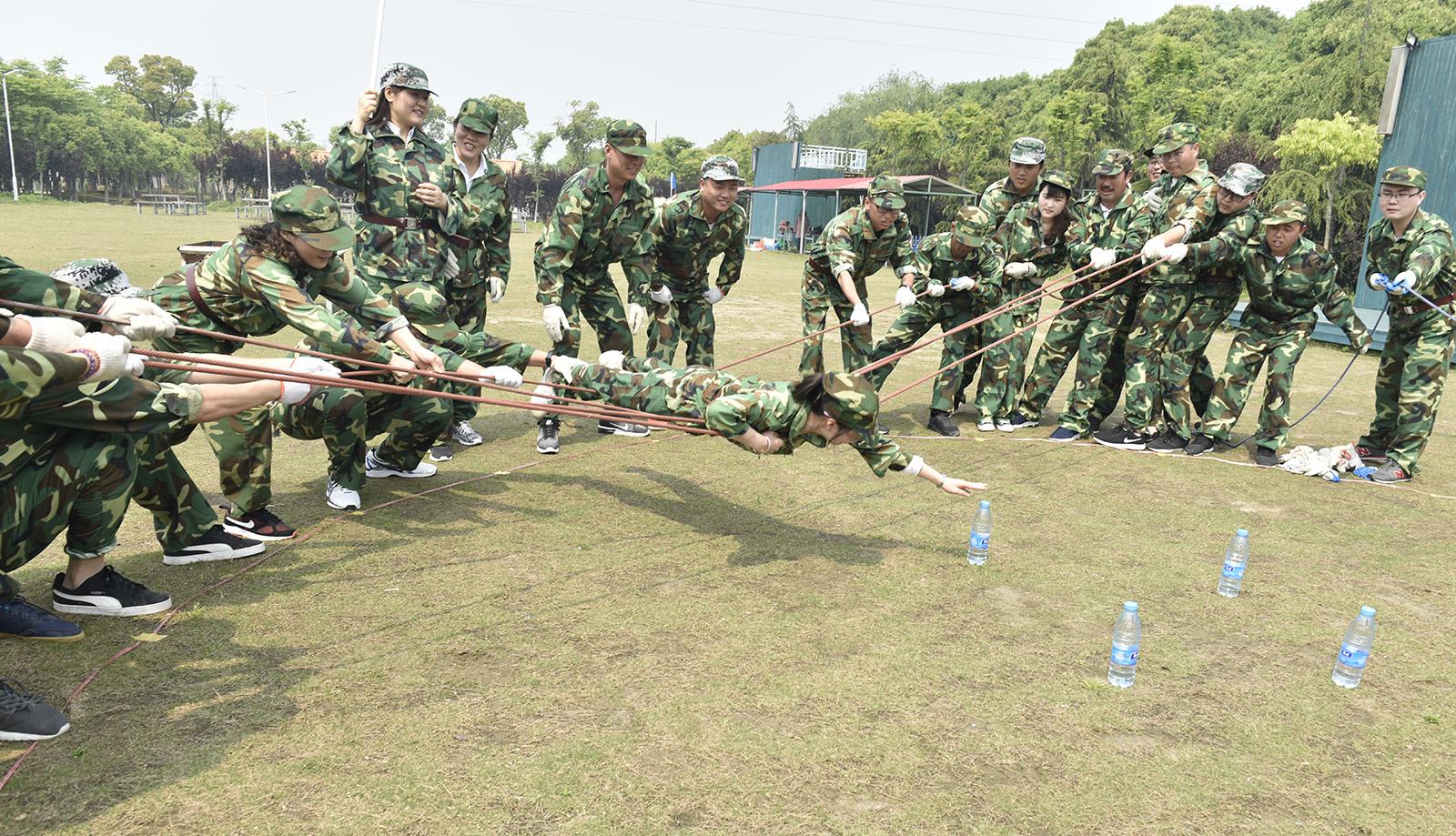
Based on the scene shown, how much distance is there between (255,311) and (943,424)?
5.61 meters

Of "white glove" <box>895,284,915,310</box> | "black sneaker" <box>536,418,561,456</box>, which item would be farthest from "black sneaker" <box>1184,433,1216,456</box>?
"black sneaker" <box>536,418,561,456</box>

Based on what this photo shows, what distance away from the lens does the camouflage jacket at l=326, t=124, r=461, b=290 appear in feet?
21.7

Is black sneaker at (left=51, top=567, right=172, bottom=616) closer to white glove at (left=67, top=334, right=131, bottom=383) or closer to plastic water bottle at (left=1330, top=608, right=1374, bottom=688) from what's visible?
white glove at (left=67, top=334, right=131, bottom=383)

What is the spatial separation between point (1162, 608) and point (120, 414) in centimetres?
472

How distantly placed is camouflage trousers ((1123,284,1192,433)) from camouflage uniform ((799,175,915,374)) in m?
1.98

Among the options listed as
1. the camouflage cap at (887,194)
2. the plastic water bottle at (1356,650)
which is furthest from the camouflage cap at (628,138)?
the plastic water bottle at (1356,650)

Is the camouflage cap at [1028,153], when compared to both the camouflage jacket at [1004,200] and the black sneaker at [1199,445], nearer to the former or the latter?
the camouflage jacket at [1004,200]

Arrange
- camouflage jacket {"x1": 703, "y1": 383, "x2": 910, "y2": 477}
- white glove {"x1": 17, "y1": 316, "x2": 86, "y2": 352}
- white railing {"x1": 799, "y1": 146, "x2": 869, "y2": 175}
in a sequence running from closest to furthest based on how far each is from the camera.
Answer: white glove {"x1": 17, "y1": 316, "x2": 86, "y2": 352}, camouflage jacket {"x1": 703, "y1": 383, "x2": 910, "y2": 477}, white railing {"x1": 799, "y1": 146, "x2": 869, "y2": 175}

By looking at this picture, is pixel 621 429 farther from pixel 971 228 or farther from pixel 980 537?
pixel 980 537

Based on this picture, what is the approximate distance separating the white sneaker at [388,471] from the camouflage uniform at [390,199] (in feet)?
3.85

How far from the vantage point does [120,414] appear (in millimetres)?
3625

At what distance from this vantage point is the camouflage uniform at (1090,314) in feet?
27.0

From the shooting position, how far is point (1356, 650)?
3930mm

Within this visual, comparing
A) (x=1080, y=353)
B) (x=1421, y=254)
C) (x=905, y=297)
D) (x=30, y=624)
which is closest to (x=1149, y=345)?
(x=1080, y=353)
